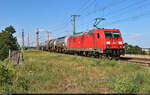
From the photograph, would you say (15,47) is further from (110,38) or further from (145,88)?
(145,88)

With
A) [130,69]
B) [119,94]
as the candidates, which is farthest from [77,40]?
Answer: [119,94]

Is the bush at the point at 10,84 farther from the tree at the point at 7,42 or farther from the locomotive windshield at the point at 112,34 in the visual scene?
the tree at the point at 7,42

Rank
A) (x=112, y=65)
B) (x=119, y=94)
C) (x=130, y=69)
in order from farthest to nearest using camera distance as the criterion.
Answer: (x=112, y=65) → (x=130, y=69) → (x=119, y=94)

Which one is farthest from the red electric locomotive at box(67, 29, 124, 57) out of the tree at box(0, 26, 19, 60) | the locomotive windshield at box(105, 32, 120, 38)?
the tree at box(0, 26, 19, 60)

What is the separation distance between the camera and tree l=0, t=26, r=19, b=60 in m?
60.9

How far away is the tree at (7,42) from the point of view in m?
60.9

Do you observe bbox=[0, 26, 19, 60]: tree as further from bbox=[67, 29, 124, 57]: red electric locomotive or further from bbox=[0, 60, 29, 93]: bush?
bbox=[0, 60, 29, 93]: bush

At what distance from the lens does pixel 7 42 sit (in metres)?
63.2

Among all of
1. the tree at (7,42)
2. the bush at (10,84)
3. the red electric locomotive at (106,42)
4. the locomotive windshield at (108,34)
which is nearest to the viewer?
the bush at (10,84)

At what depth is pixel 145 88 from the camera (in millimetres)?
5797

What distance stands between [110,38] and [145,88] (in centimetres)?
1123

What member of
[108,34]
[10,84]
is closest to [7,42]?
[108,34]

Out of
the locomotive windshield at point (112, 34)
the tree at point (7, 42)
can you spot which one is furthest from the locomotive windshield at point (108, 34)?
the tree at point (7, 42)

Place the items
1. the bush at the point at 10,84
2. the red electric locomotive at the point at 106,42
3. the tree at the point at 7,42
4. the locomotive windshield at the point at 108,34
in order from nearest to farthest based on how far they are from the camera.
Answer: the bush at the point at 10,84
the red electric locomotive at the point at 106,42
the locomotive windshield at the point at 108,34
the tree at the point at 7,42
